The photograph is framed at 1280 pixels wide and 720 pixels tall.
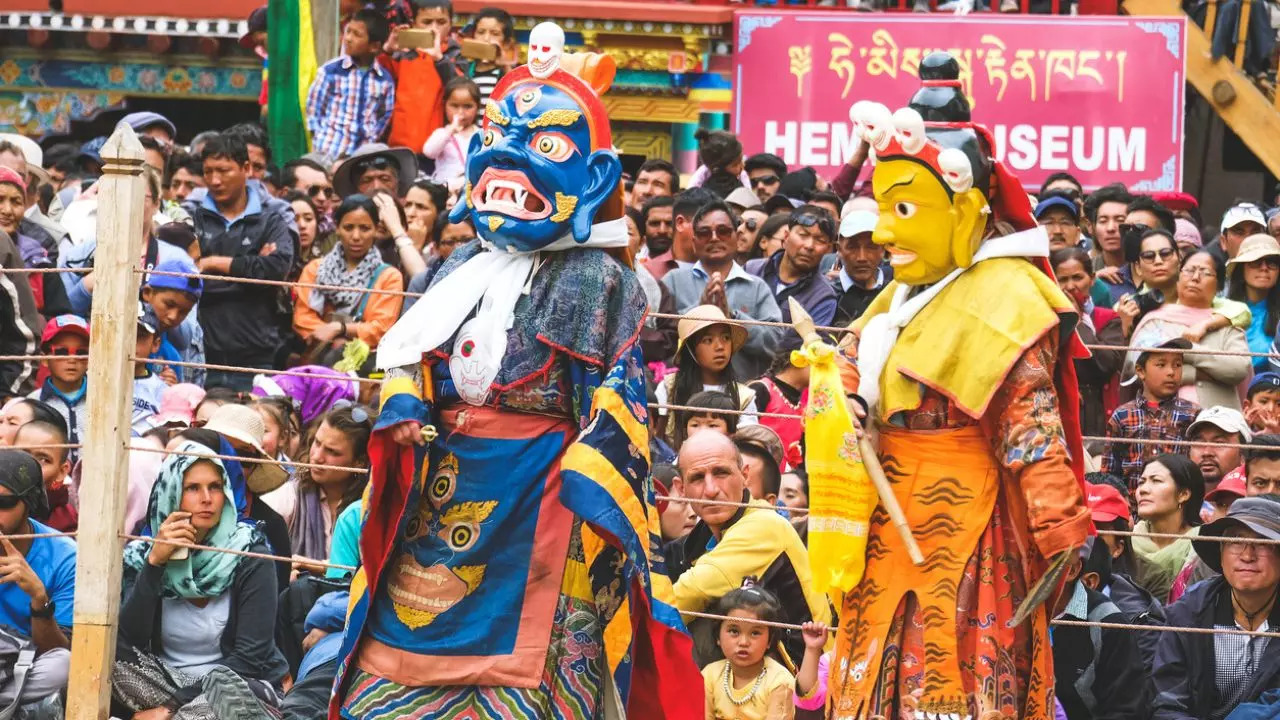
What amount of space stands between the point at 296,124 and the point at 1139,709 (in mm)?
7804

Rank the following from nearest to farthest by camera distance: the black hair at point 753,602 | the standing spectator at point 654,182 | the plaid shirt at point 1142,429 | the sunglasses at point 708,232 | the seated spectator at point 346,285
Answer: the black hair at point 753,602, the plaid shirt at point 1142,429, the sunglasses at point 708,232, the seated spectator at point 346,285, the standing spectator at point 654,182

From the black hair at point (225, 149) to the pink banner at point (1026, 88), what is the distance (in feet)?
12.7

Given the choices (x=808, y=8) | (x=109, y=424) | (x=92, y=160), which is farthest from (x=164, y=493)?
(x=808, y=8)

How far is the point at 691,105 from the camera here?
1455 cm

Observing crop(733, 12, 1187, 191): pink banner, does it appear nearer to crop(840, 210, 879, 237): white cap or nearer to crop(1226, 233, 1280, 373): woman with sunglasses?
crop(1226, 233, 1280, 373): woman with sunglasses

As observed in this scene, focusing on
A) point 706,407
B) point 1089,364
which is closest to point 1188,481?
point 1089,364

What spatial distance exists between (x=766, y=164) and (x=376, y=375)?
11.4ft

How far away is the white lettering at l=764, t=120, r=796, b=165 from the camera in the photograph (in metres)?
13.1

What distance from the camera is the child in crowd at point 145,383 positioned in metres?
8.44

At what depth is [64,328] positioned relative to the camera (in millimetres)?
8430

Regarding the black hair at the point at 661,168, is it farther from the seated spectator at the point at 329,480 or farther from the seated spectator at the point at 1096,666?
the seated spectator at the point at 1096,666

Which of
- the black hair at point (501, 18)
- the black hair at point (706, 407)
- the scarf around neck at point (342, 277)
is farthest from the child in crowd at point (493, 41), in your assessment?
the black hair at point (706, 407)

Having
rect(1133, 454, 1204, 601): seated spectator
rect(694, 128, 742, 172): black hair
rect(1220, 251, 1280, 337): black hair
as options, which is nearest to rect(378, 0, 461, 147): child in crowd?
rect(694, 128, 742, 172): black hair

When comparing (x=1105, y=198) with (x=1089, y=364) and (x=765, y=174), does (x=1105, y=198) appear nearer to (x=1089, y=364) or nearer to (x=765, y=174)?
(x=765, y=174)
